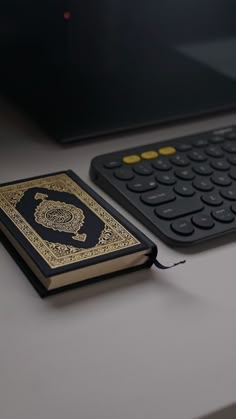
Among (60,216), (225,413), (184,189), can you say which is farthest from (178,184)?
(225,413)

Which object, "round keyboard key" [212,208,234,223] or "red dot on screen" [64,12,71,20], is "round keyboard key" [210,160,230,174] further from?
"red dot on screen" [64,12,71,20]

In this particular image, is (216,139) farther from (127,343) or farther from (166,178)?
(127,343)

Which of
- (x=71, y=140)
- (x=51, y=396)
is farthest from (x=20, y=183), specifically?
(x=51, y=396)

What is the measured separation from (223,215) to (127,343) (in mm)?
156

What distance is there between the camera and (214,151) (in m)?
0.63

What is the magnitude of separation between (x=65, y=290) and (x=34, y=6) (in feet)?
0.84

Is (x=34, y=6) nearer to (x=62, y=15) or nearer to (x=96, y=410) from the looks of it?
(x=62, y=15)

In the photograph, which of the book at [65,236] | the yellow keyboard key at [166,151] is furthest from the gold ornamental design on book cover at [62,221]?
the yellow keyboard key at [166,151]

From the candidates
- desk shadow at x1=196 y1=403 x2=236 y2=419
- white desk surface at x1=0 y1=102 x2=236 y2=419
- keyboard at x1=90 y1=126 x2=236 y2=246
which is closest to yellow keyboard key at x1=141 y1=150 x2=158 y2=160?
keyboard at x1=90 y1=126 x2=236 y2=246

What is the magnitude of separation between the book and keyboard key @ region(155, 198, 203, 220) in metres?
0.04

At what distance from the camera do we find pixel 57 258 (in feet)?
1.50

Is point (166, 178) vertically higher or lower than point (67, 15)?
lower

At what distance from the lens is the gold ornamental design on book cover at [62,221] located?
1.53 feet

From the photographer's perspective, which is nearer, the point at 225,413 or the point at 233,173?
the point at 225,413
